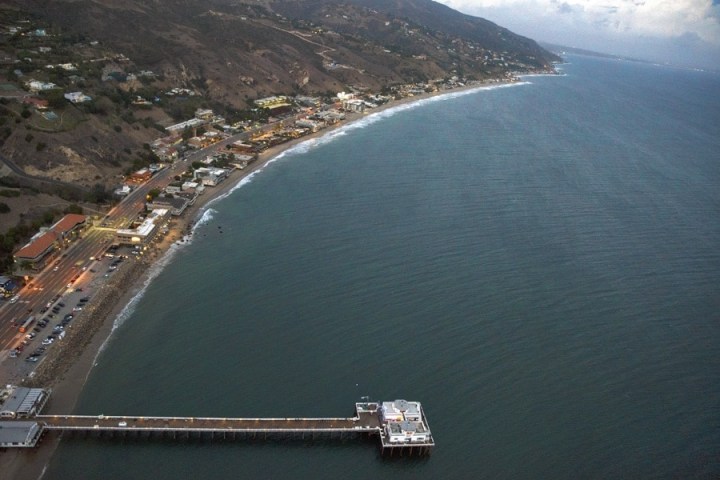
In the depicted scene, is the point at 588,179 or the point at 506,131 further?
the point at 506,131

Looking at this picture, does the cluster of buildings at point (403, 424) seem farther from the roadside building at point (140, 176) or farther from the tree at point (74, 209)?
the roadside building at point (140, 176)

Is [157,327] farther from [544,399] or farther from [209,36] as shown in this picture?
[209,36]

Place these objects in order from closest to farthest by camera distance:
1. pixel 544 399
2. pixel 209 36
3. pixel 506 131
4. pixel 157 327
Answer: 1. pixel 544 399
2. pixel 157 327
3. pixel 506 131
4. pixel 209 36

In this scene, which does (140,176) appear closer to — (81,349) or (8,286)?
(8,286)

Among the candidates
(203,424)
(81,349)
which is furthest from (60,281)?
(203,424)

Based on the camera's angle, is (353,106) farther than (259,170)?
Yes

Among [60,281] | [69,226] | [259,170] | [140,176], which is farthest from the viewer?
[259,170]

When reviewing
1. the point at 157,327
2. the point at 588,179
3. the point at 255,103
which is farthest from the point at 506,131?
the point at 157,327
